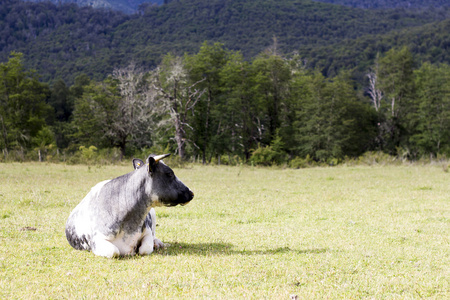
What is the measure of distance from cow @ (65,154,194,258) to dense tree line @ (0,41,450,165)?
3092 centimetres

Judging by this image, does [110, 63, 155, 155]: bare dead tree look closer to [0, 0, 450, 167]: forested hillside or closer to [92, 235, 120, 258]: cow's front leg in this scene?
[0, 0, 450, 167]: forested hillside

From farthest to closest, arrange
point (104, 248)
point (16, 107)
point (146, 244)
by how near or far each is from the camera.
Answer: point (16, 107)
point (146, 244)
point (104, 248)

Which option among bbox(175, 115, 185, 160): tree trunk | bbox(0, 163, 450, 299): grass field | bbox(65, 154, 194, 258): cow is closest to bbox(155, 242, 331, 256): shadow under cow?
bbox(0, 163, 450, 299): grass field

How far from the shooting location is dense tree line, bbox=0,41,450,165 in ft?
140

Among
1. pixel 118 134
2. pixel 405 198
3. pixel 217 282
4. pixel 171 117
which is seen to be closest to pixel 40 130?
pixel 118 134

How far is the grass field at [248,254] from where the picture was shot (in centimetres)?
492

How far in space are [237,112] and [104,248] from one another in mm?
38707

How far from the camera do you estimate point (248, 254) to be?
6.64 metres

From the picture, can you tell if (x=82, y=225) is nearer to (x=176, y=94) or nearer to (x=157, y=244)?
(x=157, y=244)

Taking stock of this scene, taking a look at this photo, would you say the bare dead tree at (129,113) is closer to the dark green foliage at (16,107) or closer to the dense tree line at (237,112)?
the dense tree line at (237,112)

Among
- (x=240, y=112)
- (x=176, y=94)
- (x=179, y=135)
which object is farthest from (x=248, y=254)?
(x=240, y=112)

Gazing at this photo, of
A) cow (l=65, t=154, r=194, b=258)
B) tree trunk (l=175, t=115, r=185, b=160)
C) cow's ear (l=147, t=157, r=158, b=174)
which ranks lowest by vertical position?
tree trunk (l=175, t=115, r=185, b=160)

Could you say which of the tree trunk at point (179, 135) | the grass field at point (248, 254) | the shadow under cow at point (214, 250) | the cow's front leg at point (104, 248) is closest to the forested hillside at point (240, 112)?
the tree trunk at point (179, 135)

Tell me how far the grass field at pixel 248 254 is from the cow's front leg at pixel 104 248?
139mm
